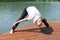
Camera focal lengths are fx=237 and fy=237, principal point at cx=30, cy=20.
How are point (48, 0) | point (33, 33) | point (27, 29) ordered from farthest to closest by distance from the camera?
point (48, 0)
point (27, 29)
point (33, 33)

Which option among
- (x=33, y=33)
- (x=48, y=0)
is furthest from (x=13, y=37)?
(x=48, y=0)

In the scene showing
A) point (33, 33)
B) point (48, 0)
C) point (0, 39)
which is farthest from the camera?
point (48, 0)

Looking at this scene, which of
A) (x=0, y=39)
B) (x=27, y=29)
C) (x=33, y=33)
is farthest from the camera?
(x=27, y=29)

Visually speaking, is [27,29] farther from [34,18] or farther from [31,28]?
[34,18]

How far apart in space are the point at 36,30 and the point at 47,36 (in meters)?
0.69

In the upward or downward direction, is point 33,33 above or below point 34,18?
below

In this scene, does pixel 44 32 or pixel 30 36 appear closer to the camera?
pixel 30 36

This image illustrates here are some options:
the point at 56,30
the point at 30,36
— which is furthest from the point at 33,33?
the point at 56,30

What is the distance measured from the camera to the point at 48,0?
42688 millimetres

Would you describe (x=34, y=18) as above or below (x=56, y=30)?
above

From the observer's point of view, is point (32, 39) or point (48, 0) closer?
point (32, 39)

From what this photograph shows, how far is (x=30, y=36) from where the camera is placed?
569 cm

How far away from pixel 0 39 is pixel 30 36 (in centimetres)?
75

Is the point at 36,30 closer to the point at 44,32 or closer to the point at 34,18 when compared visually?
the point at 44,32
